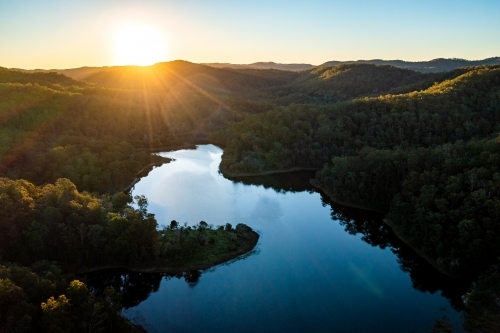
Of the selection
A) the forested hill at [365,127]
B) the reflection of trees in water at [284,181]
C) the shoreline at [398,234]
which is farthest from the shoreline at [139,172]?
the shoreline at [398,234]

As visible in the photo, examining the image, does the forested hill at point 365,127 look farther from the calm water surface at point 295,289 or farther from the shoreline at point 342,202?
the calm water surface at point 295,289

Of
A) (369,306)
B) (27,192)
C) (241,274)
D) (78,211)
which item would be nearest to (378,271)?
(369,306)

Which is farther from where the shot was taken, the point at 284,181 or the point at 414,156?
the point at 284,181

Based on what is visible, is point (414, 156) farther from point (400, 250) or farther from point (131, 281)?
point (131, 281)

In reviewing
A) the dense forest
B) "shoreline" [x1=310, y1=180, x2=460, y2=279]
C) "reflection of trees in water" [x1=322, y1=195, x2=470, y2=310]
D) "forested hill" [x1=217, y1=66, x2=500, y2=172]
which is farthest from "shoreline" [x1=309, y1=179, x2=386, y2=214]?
"forested hill" [x1=217, y1=66, x2=500, y2=172]

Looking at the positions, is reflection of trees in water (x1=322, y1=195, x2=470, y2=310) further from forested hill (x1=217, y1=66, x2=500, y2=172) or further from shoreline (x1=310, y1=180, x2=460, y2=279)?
forested hill (x1=217, y1=66, x2=500, y2=172)

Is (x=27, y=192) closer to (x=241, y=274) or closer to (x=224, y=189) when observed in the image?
(x=241, y=274)

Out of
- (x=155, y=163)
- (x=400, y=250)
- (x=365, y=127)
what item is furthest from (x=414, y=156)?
(x=155, y=163)
